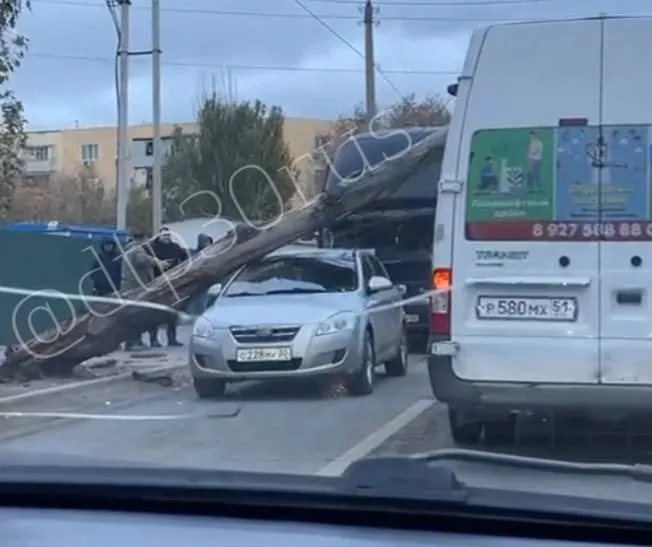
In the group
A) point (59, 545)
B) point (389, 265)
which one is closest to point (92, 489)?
point (59, 545)

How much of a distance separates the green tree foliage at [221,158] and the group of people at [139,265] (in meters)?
12.9

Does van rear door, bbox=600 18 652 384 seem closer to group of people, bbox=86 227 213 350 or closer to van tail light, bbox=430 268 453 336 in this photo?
van tail light, bbox=430 268 453 336

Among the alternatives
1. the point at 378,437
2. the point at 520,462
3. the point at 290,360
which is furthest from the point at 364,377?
the point at 520,462

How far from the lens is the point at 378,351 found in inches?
567

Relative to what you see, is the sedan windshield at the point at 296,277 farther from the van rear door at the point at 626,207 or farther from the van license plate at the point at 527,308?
the van rear door at the point at 626,207

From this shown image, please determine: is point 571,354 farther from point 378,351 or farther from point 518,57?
point 378,351

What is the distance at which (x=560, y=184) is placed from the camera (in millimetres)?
8719

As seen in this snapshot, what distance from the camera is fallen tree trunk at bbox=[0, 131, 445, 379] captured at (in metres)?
16.0

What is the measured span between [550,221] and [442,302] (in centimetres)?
83

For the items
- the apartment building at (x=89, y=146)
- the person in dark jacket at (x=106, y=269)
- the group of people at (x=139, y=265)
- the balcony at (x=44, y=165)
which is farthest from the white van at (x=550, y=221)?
the balcony at (x=44, y=165)

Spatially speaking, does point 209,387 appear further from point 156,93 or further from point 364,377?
point 156,93

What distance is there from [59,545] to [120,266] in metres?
18.0

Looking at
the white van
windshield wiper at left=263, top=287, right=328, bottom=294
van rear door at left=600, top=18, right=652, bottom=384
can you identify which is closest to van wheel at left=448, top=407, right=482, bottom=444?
the white van

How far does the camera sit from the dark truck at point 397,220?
1931 centimetres
